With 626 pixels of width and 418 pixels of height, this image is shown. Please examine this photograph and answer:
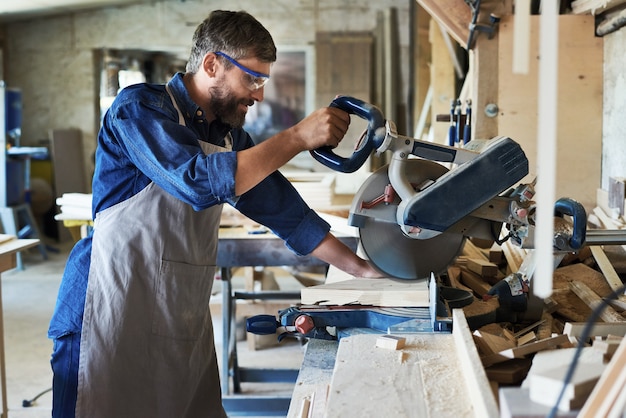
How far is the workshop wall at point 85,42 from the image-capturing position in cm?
843

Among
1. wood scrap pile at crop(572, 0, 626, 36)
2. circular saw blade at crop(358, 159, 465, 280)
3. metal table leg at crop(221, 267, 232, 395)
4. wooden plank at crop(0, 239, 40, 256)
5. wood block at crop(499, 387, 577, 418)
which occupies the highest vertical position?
wood scrap pile at crop(572, 0, 626, 36)

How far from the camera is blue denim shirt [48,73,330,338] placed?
149 cm

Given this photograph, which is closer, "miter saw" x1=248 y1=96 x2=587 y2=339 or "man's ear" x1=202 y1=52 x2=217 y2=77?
"miter saw" x1=248 y1=96 x2=587 y2=339

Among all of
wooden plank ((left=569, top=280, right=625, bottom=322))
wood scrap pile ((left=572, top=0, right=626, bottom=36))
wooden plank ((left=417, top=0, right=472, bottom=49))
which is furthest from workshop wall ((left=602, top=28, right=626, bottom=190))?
wooden plank ((left=569, top=280, right=625, bottom=322))

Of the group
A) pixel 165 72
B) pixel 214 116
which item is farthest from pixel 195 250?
pixel 165 72

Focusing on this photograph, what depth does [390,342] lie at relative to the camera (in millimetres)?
1449

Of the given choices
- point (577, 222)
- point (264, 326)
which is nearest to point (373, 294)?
point (264, 326)

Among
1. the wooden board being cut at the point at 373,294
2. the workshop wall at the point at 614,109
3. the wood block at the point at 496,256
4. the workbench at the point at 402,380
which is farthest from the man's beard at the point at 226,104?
the workshop wall at the point at 614,109

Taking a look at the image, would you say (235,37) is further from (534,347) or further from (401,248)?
(534,347)

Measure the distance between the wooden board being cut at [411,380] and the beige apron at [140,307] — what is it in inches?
19.9

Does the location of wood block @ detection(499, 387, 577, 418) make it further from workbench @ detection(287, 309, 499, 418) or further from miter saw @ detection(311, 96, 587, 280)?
miter saw @ detection(311, 96, 587, 280)

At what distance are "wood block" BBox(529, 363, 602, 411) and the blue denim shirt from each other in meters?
0.72

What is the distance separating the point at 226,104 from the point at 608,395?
3.77ft

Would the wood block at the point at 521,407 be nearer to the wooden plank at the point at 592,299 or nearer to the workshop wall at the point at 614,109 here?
the wooden plank at the point at 592,299
